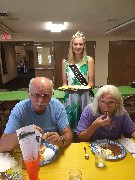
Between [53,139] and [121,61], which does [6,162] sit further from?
[121,61]

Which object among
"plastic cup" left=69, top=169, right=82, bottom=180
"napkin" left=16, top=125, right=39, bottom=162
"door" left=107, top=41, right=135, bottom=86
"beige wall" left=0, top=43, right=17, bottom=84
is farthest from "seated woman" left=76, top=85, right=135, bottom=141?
"beige wall" left=0, top=43, right=17, bottom=84

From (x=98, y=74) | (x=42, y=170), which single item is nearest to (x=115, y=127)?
(x=42, y=170)

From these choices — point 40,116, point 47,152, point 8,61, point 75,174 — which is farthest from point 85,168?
point 8,61

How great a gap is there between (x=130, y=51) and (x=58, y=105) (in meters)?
7.62

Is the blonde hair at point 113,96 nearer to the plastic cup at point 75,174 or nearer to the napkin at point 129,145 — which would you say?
the napkin at point 129,145

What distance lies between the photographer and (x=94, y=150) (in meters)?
1.71

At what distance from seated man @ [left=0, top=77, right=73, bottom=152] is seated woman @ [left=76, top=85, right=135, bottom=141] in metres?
Result: 0.20

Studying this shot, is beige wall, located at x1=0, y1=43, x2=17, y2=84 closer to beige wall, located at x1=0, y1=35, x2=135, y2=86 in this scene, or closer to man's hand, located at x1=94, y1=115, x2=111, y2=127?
beige wall, located at x1=0, y1=35, x2=135, y2=86

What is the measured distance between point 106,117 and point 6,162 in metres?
1.00

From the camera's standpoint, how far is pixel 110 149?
1.77 meters

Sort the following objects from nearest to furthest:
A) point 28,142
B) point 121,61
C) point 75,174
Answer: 1. point 28,142
2. point 75,174
3. point 121,61

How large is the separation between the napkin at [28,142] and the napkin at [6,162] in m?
0.38

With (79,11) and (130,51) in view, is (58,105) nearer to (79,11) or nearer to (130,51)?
(79,11)

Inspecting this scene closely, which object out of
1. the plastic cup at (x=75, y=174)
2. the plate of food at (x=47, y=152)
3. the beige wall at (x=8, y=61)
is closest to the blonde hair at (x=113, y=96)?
the plate of food at (x=47, y=152)
